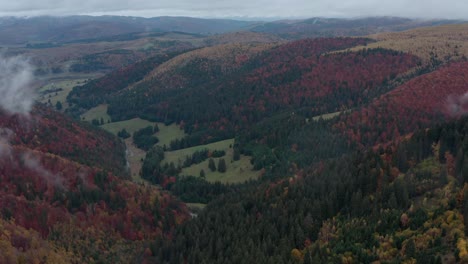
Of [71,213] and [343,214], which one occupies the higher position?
[343,214]

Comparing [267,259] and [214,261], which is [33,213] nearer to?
[214,261]

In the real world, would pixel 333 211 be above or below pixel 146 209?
above

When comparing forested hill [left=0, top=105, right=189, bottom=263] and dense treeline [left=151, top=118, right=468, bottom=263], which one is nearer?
dense treeline [left=151, top=118, right=468, bottom=263]

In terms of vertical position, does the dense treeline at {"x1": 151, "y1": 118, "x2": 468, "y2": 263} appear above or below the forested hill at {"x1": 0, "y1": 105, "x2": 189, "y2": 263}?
above

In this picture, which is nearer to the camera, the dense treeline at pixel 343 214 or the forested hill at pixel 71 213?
the dense treeline at pixel 343 214

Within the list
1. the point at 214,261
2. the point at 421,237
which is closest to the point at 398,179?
the point at 421,237

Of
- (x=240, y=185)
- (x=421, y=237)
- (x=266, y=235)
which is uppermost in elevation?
(x=421, y=237)

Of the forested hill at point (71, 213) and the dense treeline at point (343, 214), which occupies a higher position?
the dense treeline at point (343, 214)

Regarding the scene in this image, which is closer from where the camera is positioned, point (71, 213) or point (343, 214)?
point (343, 214)
